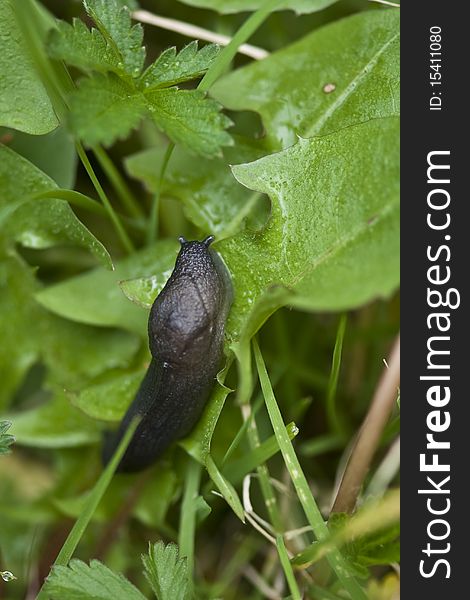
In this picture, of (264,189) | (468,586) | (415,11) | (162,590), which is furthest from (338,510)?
(415,11)

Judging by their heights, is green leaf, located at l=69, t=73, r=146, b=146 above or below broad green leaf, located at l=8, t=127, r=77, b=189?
below

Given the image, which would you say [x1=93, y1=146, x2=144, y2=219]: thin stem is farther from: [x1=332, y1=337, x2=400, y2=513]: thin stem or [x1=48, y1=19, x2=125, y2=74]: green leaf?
[x1=332, y1=337, x2=400, y2=513]: thin stem

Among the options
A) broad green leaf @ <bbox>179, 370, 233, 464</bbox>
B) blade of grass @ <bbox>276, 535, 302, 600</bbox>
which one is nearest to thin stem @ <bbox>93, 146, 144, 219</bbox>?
broad green leaf @ <bbox>179, 370, 233, 464</bbox>

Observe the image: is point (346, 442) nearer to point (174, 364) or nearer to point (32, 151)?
point (174, 364)

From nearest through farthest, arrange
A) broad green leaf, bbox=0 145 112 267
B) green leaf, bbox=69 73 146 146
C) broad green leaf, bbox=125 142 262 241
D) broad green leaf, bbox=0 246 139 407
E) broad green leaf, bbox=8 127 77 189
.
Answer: green leaf, bbox=69 73 146 146 < broad green leaf, bbox=0 145 112 267 < broad green leaf, bbox=125 142 262 241 < broad green leaf, bbox=8 127 77 189 < broad green leaf, bbox=0 246 139 407

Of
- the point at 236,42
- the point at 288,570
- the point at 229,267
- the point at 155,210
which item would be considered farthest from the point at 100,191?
the point at 288,570
